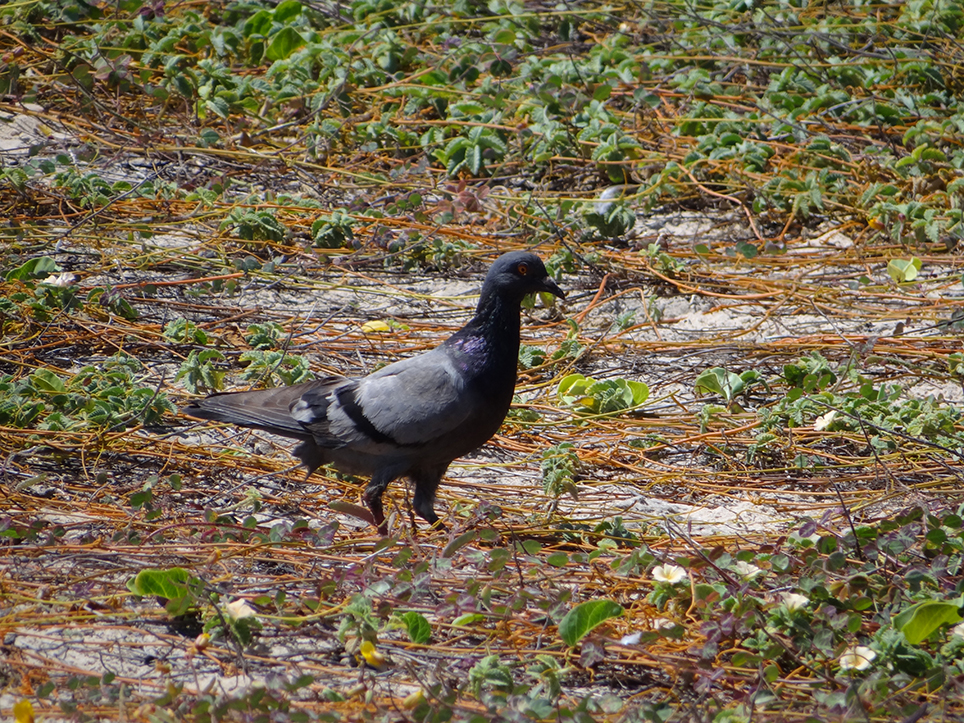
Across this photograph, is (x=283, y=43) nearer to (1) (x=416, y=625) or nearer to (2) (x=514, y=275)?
(2) (x=514, y=275)

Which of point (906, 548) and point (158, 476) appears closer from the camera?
point (906, 548)

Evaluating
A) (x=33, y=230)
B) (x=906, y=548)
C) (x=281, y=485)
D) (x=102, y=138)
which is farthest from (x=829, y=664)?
(x=102, y=138)

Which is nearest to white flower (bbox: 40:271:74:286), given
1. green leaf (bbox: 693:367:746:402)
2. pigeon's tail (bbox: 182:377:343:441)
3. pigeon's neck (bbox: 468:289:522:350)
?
pigeon's tail (bbox: 182:377:343:441)

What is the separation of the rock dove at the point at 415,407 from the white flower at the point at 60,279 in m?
1.67

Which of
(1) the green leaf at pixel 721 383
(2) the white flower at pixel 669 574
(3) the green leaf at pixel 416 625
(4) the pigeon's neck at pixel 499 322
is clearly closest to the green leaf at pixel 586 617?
(2) the white flower at pixel 669 574

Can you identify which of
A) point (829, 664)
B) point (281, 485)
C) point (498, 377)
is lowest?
point (281, 485)

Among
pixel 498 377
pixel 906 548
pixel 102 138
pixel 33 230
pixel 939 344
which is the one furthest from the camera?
pixel 102 138

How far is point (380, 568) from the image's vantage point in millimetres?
3180

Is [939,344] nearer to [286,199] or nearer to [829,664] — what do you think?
[829,664]

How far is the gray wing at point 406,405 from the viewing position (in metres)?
3.53

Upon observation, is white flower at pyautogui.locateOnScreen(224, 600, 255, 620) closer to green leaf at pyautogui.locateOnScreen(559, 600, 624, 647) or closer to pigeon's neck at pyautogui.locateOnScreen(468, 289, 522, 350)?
green leaf at pyautogui.locateOnScreen(559, 600, 624, 647)

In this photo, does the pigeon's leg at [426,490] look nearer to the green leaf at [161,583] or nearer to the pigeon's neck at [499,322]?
the pigeon's neck at [499,322]

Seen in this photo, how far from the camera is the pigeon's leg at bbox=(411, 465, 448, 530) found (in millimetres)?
3691

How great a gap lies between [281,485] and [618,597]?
1.51 meters
